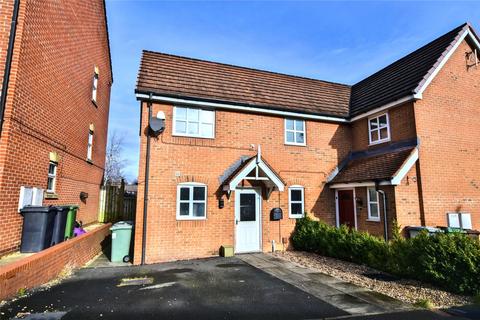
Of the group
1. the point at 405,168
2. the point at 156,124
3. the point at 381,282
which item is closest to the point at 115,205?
the point at 156,124

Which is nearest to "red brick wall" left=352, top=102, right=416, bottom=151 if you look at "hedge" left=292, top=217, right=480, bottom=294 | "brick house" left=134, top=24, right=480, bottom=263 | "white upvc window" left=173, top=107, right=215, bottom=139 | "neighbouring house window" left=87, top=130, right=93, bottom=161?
"brick house" left=134, top=24, right=480, bottom=263

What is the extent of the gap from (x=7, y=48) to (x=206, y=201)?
733 centimetres

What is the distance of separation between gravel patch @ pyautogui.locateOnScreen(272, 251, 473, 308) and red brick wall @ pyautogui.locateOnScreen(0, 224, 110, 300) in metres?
6.73

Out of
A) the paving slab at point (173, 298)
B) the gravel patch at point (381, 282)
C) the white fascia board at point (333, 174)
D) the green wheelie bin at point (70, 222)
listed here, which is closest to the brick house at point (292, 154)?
the white fascia board at point (333, 174)

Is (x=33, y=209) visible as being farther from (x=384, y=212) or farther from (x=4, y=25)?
(x=384, y=212)

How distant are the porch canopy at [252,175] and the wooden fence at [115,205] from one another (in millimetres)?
7603

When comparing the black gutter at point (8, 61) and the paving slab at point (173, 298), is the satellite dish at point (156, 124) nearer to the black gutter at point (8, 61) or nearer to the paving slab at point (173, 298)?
the black gutter at point (8, 61)

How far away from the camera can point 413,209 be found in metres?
10.7

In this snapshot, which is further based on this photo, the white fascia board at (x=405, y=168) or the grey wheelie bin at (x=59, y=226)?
the white fascia board at (x=405, y=168)

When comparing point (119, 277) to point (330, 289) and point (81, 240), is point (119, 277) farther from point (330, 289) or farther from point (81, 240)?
point (330, 289)

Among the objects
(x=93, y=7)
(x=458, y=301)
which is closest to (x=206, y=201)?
(x=458, y=301)

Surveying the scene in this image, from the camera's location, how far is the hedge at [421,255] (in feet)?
22.3

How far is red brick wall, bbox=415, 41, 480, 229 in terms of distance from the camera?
11031 millimetres

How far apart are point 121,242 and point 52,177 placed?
3219 millimetres
